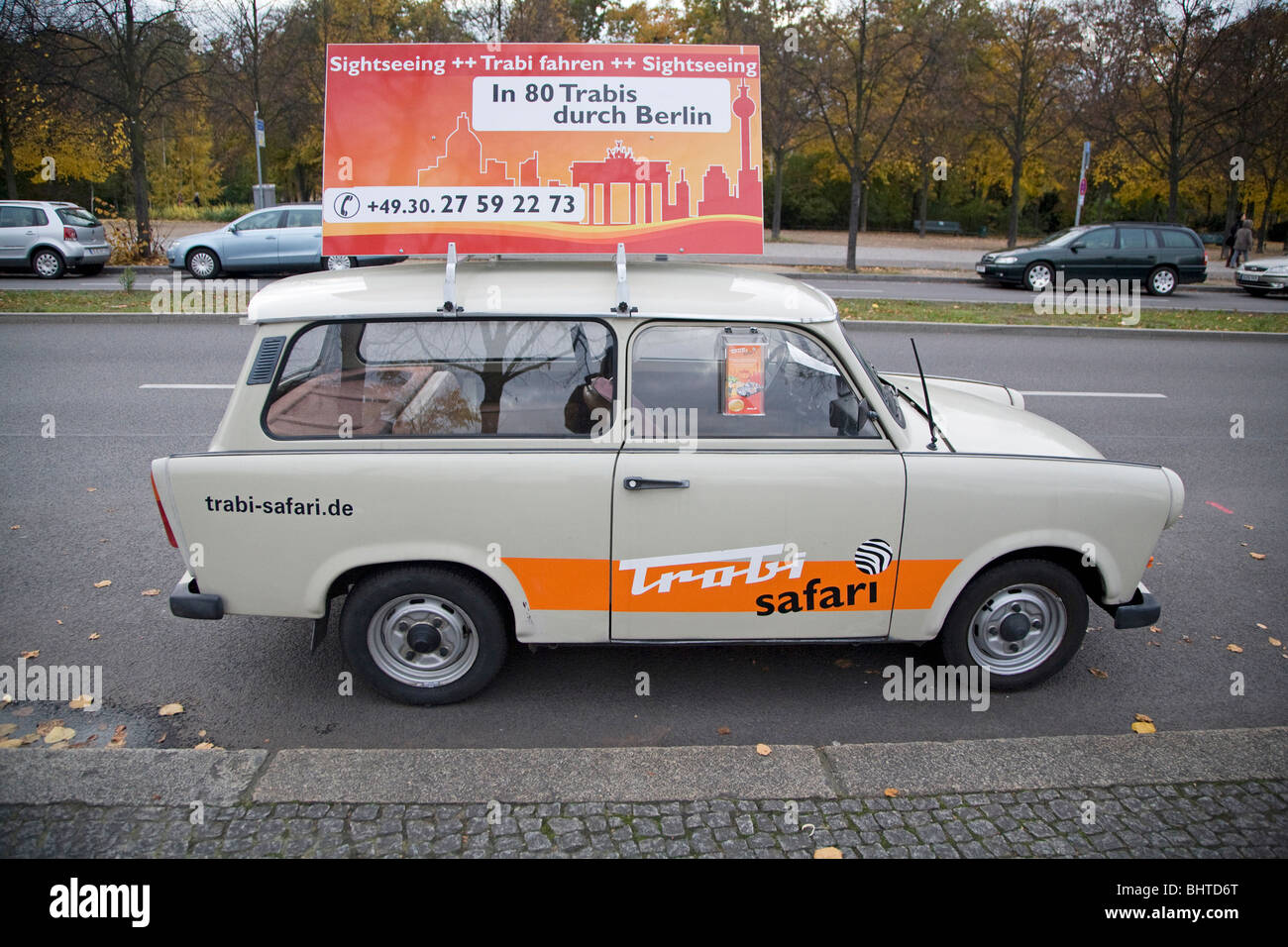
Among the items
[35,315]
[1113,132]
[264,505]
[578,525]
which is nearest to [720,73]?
[578,525]

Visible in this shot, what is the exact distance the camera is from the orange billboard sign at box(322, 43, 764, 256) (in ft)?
14.5

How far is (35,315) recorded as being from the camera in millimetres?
13727

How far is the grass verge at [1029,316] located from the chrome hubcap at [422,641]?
36.8 ft

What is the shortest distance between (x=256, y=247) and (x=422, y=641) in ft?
58.7

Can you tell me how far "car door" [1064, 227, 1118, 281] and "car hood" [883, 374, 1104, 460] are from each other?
18836 mm

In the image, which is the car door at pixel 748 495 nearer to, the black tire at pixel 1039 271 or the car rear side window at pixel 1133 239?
the black tire at pixel 1039 271

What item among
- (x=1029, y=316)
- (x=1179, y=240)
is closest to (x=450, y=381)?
(x=1029, y=316)

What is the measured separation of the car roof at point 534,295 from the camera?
13.0 ft

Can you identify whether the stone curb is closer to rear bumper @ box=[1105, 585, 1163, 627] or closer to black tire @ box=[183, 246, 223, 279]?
rear bumper @ box=[1105, 585, 1163, 627]

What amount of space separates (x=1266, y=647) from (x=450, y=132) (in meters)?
4.70

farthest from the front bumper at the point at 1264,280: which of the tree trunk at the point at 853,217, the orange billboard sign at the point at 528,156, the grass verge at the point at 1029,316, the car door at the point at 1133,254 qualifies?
the orange billboard sign at the point at 528,156

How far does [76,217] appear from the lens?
2038cm

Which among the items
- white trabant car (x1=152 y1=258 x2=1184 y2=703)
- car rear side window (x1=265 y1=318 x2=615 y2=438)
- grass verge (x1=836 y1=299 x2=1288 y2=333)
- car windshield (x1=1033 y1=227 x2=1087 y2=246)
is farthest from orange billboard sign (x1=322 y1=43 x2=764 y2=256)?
car windshield (x1=1033 y1=227 x2=1087 y2=246)

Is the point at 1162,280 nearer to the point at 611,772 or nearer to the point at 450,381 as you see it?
the point at 450,381
